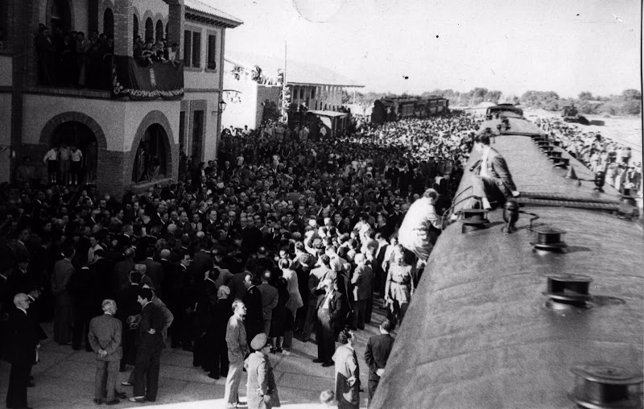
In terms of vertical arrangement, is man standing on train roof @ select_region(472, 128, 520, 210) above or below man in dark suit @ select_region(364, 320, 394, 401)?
above

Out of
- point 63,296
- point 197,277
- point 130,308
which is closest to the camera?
point 130,308

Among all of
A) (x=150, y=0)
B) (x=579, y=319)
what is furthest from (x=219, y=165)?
(x=579, y=319)

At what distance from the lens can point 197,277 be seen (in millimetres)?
10711

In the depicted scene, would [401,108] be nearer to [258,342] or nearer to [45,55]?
[45,55]

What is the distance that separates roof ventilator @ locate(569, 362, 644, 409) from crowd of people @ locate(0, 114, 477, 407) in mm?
5494

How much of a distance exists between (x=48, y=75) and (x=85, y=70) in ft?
3.47

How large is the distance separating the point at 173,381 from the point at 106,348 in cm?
145

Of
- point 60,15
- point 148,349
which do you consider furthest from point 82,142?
point 148,349

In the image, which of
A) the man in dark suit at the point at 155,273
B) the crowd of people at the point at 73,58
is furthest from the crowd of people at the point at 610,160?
the crowd of people at the point at 73,58

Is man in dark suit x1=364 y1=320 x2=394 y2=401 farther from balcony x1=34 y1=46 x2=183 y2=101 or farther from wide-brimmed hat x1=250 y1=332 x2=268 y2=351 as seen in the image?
balcony x1=34 y1=46 x2=183 y2=101

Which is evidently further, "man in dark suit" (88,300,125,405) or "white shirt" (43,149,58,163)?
"white shirt" (43,149,58,163)

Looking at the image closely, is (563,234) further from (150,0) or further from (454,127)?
(454,127)

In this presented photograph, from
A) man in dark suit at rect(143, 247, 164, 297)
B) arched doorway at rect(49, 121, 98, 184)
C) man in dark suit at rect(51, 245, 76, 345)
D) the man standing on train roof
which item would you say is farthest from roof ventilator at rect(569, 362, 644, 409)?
arched doorway at rect(49, 121, 98, 184)

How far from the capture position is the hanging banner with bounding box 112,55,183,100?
18578mm
